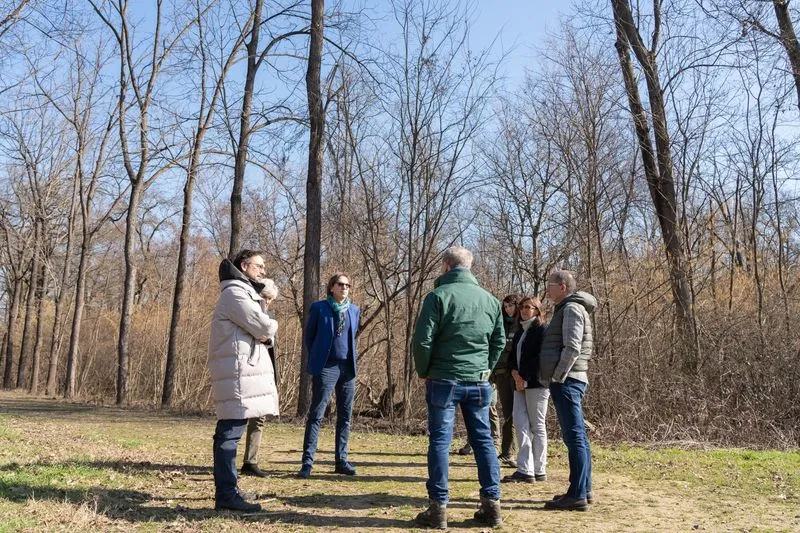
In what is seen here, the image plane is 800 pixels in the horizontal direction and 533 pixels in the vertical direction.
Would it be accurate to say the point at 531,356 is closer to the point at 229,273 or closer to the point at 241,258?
the point at 241,258

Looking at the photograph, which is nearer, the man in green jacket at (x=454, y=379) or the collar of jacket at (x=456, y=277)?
the man in green jacket at (x=454, y=379)

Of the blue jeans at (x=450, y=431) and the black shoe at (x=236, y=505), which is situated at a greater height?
the blue jeans at (x=450, y=431)

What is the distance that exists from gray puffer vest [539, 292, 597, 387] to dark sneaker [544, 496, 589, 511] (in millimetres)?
887

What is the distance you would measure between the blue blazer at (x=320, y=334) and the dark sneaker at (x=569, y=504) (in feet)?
7.33

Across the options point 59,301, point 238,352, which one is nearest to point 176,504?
point 238,352

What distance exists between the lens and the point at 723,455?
8039 mm

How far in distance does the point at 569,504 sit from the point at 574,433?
54 cm

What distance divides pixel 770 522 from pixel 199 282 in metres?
26.7

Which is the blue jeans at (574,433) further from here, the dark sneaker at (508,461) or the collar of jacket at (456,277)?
the dark sneaker at (508,461)

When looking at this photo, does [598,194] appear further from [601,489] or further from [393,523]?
[393,523]

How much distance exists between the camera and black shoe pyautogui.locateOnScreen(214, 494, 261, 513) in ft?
15.6

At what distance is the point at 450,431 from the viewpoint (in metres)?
4.69

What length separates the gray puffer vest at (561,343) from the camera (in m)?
5.34

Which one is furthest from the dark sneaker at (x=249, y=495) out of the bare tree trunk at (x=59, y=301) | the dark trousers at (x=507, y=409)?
the bare tree trunk at (x=59, y=301)
